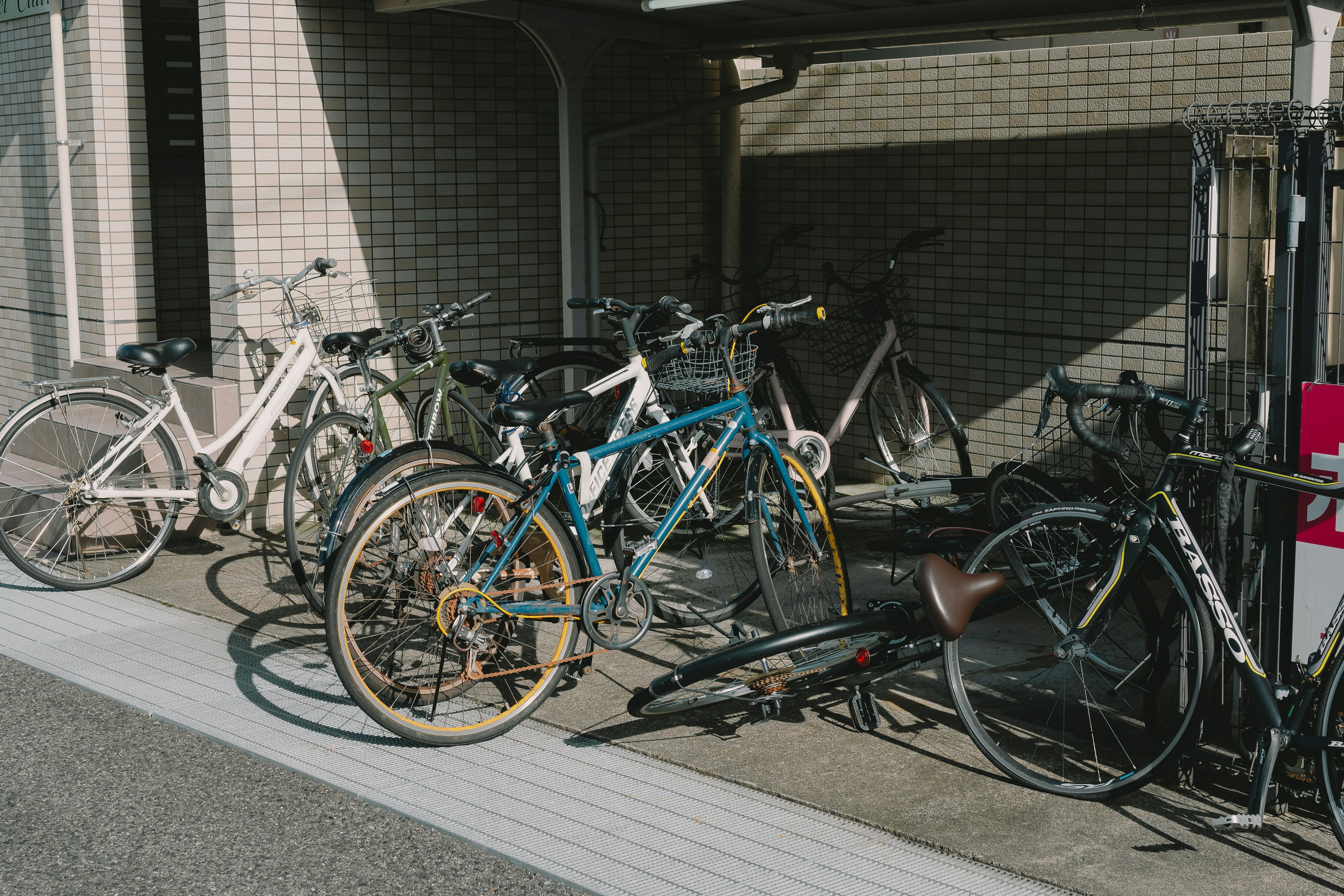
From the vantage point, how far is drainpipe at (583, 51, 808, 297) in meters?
8.25

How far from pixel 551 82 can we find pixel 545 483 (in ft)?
14.9

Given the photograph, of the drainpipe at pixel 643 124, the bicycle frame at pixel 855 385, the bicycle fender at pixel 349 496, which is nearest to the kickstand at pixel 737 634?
the bicycle fender at pixel 349 496

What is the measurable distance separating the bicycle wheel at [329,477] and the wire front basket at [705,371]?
0.88m

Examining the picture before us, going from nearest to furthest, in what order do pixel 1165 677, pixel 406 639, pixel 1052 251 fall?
pixel 1165 677
pixel 406 639
pixel 1052 251

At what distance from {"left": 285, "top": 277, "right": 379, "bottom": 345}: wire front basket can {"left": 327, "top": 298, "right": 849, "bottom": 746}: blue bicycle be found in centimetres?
257

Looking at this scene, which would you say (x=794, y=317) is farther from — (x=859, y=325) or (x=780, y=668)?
(x=859, y=325)

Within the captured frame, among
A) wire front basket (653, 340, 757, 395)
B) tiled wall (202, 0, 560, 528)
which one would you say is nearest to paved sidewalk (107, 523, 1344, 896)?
wire front basket (653, 340, 757, 395)

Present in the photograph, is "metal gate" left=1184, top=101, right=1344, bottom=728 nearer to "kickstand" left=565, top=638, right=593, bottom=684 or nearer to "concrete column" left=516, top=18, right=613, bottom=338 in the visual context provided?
"kickstand" left=565, top=638, right=593, bottom=684

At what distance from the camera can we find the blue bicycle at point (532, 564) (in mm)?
4324

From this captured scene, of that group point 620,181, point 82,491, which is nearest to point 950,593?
point 82,491

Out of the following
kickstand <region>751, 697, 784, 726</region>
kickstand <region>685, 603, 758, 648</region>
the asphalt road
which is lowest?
the asphalt road

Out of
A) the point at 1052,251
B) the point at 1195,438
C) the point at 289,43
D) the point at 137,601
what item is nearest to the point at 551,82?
the point at 289,43

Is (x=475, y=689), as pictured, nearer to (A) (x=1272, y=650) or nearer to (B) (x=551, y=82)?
(A) (x=1272, y=650)

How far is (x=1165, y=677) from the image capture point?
4227 mm
